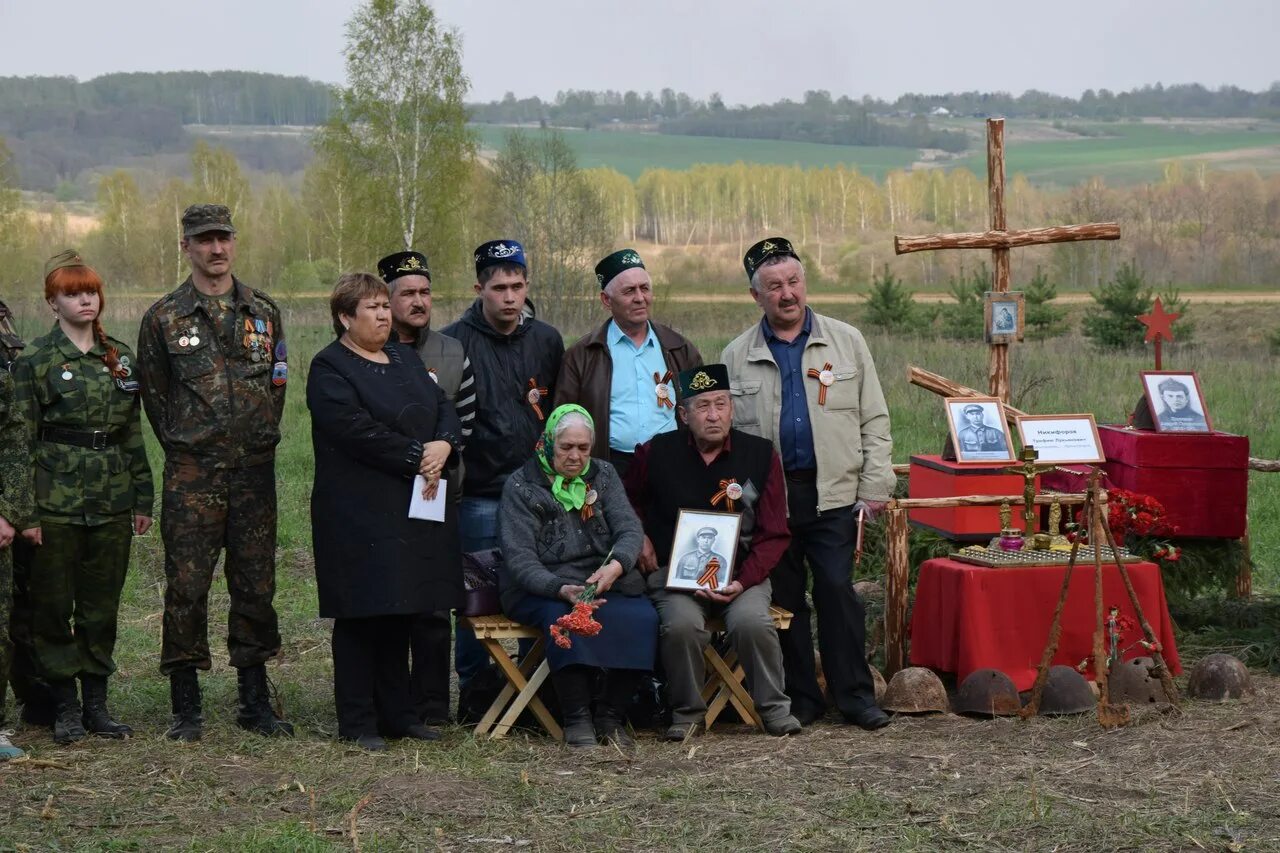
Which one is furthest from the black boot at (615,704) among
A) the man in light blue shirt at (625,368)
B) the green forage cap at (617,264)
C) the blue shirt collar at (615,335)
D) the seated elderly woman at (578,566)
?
the green forage cap at (617,264)

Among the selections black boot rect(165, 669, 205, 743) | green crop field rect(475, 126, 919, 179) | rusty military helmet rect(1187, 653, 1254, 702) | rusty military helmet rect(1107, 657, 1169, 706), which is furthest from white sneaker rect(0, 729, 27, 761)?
green crop field rect(475, 126, 919, 179)

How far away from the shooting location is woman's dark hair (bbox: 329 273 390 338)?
18.0ft

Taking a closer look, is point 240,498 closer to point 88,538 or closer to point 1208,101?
point 88,538

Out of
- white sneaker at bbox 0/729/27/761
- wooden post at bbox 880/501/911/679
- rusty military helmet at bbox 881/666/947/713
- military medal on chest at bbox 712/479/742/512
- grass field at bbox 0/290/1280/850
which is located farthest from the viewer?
wooden post at bbox 880/501/911/679

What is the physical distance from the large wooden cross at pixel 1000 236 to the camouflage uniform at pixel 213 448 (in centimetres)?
352

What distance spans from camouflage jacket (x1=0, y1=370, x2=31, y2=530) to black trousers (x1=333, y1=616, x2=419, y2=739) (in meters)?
1.19

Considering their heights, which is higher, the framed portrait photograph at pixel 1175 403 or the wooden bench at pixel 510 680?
the framed portrait photograph at pixel 1175 403

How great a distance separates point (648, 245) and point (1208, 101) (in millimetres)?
92501

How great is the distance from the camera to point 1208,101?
160750 millimetres

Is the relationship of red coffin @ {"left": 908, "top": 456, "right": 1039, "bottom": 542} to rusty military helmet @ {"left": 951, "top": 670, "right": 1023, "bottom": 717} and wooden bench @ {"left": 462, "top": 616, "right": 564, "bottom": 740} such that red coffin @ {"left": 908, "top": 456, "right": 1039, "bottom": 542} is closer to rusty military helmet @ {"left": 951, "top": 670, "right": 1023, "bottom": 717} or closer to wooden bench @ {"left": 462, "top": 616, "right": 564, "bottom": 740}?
rusty military helmet @ {"left": 951, "top": 670, "right": 1023, "bottom": 717}

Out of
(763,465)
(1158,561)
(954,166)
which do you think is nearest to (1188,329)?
(1158,561)

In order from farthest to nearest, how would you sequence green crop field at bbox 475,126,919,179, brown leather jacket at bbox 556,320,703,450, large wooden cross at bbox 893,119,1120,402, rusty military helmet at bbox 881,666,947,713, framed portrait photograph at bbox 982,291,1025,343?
green crop field at bbox 475,126,919,179
framed portrait photograph at bbox 982,291,1025,343
large wooden cross at bbox 893,119,1120,402
rusty military helmet at bbox 881,666,947,713
brown leather jacket at bbox 556,320,703,450

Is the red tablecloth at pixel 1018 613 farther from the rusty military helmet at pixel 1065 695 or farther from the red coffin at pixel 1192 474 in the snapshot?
the red coffin at pixel 1192 474

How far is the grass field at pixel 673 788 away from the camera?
446 centimetres
